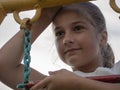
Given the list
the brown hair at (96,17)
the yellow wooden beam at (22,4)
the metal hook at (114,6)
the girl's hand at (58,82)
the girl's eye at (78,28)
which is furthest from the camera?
the brown hair at (96,17)

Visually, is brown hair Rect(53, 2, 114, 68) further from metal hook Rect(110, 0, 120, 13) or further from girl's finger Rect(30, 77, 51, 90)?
girl's finger Rect(30, 77, 51, 90)

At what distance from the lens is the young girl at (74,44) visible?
2.11 m

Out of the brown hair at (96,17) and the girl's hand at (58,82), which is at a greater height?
the brown hair at (96,17)

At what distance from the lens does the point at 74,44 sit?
83.2 inches

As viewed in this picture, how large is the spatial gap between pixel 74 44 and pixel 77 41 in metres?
0.03

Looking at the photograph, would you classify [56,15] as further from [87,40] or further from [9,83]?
[9,83]

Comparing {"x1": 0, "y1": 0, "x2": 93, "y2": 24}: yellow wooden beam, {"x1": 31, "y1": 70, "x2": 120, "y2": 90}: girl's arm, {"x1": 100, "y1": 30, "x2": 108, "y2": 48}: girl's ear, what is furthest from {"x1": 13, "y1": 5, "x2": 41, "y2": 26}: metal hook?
{"x1": 100, "y1": 30, "x2": 108, "y2": 48}: girl's ear

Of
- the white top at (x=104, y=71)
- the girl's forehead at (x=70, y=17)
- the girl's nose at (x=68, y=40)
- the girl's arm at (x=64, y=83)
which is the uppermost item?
the girl's forehead at (x=70, y=17)

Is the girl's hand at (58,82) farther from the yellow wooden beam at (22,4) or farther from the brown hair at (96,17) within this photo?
the brown hair at (96,17)

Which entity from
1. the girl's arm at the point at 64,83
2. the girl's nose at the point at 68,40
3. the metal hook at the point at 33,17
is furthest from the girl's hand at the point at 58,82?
the girl's nose at the point at 68,40

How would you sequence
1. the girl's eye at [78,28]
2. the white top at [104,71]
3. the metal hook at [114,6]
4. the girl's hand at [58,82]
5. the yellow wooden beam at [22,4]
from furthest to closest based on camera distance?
the girl's eye at [78,28] < the white top at [104,71] < the yellow wooden beam at [22,4] < the metal hook at [114,6] < the girl's hand at [58,82]

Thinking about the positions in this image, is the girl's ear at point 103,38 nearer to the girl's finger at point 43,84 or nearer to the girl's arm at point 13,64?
the girl's arm at point 13,64

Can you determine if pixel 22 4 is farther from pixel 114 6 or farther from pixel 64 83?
pixel 64 83

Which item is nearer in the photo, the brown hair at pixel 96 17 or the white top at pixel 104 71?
the white top at pixel 104 71
